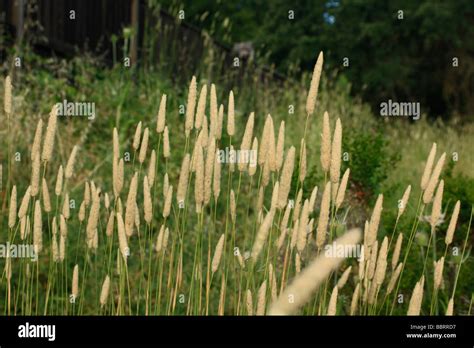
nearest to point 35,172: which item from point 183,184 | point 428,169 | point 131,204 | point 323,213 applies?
point 131,204

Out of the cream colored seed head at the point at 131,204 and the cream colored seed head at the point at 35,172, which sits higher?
the cream colored seed head at the point at 35,172

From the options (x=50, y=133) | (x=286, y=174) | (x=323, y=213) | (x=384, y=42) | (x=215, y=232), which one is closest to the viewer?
(x=323, y=213)

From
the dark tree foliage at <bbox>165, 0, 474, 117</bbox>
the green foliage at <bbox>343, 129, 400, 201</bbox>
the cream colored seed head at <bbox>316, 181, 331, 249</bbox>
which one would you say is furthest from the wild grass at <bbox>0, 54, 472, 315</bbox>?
the dark tree foliage at <bbox>165, 0, 474, 117</bbox>

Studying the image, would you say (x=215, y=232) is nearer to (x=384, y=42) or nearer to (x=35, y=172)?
(x=35, y=172)

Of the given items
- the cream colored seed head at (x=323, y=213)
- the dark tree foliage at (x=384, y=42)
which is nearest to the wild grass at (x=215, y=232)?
the cream colored seed head at (x=323, y=213)

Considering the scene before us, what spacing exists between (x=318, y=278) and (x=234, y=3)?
77.4 feet

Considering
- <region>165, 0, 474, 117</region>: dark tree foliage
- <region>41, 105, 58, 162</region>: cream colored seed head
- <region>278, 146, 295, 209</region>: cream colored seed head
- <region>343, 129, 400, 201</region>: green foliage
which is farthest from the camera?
<region>165, 0, 474, 117</region>: dark tree foliage

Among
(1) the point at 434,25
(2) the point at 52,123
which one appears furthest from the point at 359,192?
(1) the point at 434,25

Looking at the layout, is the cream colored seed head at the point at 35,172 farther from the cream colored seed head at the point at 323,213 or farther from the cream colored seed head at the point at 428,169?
the cream colored seed head at the point at 428,169

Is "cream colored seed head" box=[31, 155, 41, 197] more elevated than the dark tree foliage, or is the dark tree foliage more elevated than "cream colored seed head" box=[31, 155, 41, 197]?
the dark tree foliage

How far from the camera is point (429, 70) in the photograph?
2327 centimetres

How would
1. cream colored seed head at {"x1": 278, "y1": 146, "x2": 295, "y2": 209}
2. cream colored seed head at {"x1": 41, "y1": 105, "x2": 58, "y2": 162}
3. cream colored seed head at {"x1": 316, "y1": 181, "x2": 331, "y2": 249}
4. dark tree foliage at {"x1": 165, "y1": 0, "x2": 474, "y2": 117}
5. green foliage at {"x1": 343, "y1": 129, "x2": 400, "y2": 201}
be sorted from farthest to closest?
dark tree foliage at {"x1": 165, "y1": 0, "x2": 474, "y2": 117}
green foliage at {"x1": 343, "y1": 129, "x2": 400, "y2": 201}
cream colored seed head at {"x1": 41, "y1": 105, "x2": 58, "y2": 162}
cream colored seed head at {"x1": 278, "y1": 146, "x2": 295, "y2": 209}
cream colored seed head at {"x1": 316, "y1": 181, "x2": 331, "y2": 249}

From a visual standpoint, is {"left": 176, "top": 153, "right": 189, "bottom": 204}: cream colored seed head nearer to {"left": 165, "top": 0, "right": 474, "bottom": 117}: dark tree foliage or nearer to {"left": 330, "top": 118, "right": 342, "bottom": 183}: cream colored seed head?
{"left": 330, "top": 118, "right": 342, "bottom": 183}: cream colored seed head

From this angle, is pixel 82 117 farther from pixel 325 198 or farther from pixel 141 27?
pixel 325 198
